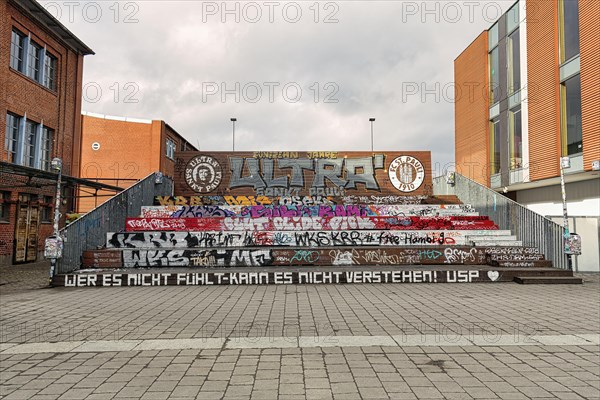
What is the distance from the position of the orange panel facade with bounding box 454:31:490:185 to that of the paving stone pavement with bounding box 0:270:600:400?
17.7 meters

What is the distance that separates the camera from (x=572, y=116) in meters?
18.0

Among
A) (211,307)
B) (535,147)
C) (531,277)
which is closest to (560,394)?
(211,307)

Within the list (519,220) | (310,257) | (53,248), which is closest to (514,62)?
(519,220)

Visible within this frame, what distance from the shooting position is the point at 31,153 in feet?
68.9

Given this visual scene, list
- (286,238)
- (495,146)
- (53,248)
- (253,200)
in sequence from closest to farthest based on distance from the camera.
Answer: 1. (53,248)
2. (286,238)
3. (253,200)
4. (495,146)

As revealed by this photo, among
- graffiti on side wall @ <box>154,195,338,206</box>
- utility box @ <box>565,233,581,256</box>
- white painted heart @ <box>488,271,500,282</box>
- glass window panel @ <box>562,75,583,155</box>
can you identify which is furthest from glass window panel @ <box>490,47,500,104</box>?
white painted heart @ <box>488,271,500,282</box>

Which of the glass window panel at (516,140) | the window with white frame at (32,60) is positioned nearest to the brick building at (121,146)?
the window with white frame at (32,60)

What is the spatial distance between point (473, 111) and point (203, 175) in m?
18.8

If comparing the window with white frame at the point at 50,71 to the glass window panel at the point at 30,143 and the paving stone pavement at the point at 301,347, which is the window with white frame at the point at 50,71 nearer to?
the glass window panel at the point at 30,143

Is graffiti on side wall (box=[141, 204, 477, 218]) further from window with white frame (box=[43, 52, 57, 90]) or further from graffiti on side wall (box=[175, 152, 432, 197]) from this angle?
window with white frame (box=[43, 52, 57, 90])

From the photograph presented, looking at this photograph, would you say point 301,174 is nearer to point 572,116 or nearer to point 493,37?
point 572,116

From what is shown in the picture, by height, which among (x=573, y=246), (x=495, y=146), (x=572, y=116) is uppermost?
(x=572, y=116)

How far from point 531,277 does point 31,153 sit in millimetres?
24043

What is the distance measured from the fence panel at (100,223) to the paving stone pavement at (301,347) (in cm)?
266
